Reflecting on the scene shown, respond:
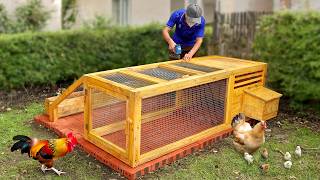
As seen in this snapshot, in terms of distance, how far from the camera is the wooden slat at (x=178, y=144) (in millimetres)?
4684

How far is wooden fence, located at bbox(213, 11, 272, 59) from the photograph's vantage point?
8.84 metres

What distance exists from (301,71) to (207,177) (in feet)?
10.3

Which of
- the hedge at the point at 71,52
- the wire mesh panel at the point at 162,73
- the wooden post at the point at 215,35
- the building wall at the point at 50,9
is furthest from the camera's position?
the wooden post at the point at 215,35

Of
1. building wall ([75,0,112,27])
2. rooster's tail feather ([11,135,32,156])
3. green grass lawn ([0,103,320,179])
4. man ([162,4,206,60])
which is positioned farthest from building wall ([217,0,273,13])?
rooster's tail feather ([11,135,32,156])

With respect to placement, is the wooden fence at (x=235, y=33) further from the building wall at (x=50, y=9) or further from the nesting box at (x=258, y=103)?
the building wall at (x=50, y=9)

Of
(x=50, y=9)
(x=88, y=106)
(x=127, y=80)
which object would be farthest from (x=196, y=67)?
(x=50, y=9)

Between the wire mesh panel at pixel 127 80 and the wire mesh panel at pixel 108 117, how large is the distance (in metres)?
0.22

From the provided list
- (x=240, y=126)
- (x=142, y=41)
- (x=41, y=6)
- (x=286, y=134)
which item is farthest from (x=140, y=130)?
(x=41, y=6)

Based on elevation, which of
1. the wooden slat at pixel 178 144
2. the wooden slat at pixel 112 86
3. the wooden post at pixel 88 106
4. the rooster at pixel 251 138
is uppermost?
the wooden slat at pixel 112 86

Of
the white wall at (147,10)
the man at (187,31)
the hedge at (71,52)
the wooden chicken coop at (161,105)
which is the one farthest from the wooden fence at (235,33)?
the white wall at (147,10)

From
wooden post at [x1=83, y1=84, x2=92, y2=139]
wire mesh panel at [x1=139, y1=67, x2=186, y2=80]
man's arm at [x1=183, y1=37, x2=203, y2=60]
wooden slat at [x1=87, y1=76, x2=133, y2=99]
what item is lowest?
wooden post at [x1=83, y1=84, x2=92, y2=139]

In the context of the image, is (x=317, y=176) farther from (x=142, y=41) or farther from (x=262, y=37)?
(x=142, y=41)

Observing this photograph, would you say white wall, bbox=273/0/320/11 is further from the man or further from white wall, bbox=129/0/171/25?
the man

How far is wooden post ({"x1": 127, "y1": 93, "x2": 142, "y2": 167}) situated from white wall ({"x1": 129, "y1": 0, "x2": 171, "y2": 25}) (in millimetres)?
8571
